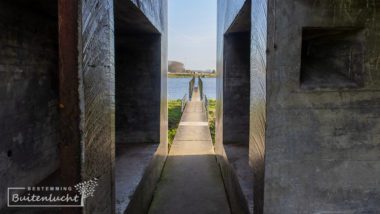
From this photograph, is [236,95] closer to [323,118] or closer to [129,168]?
→ [129,168]

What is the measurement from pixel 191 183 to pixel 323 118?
145 inches

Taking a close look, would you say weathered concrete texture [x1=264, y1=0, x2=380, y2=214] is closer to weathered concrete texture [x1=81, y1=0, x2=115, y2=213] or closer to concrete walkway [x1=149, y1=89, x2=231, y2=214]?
weathered concrete texture [x1=81, y1=0, x2=115, y2=213]

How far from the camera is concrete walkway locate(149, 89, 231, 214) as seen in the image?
4.75m

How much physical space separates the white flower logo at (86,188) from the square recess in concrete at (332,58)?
5.55 ft

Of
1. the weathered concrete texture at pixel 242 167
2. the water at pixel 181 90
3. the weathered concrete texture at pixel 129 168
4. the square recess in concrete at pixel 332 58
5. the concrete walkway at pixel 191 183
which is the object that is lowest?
the concrete walkway at pixel 191 183

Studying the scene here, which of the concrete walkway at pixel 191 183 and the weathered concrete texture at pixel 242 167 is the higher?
the weathered concrete texture at pixel 242 167

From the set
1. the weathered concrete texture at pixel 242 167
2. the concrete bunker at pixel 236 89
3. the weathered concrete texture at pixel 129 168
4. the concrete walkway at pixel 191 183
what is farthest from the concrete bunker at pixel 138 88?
the weathered concrete texture at pixel 242 167

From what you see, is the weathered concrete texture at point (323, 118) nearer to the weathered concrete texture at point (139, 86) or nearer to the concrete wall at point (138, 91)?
the weathered concrete texture at point (139, 86)

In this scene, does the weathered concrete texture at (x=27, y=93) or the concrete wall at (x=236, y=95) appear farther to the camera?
the concrete wall at (x=236, y=95)

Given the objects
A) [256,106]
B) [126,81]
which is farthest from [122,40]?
[256,106]

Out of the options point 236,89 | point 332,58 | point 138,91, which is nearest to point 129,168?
point 138,91

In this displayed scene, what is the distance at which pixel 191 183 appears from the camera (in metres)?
5.77

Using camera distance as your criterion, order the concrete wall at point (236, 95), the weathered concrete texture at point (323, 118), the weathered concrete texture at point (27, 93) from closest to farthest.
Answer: the weathered concrete texture at point (323, 118), the weathered concrete texture at point (27, 93), the concrete wall at point (236, 95)

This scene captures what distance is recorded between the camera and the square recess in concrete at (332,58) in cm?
249
